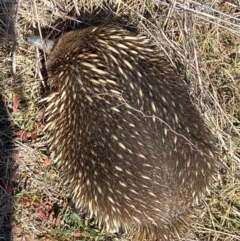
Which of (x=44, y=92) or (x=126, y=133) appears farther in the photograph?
(x=44, y=92)

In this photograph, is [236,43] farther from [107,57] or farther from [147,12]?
[107,57]

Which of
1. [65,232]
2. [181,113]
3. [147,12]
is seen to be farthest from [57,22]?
[65,232]

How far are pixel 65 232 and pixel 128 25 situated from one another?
129 cm

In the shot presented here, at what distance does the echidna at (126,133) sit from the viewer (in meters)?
2.78

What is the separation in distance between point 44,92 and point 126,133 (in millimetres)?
801

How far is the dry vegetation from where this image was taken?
320cm

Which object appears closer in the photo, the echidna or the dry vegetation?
the echidna

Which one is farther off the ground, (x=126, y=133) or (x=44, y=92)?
(x=126, y=133)

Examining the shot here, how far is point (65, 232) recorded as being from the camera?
315 centimetres

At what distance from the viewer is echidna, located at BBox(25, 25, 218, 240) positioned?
2777 mm

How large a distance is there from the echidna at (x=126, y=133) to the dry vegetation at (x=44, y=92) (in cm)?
25

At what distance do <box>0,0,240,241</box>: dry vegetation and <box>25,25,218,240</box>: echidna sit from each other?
0.25 metres

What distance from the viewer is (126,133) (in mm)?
2777

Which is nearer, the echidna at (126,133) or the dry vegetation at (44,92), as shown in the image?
the echidna at (126,133)
